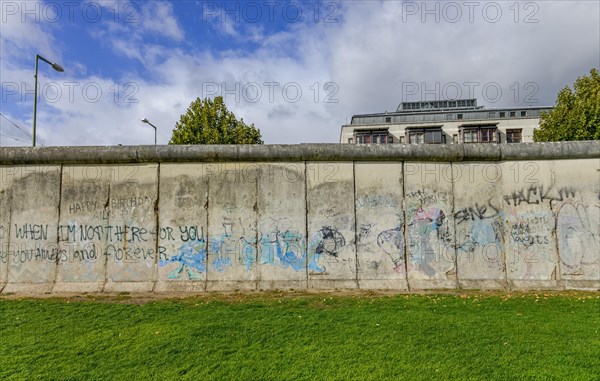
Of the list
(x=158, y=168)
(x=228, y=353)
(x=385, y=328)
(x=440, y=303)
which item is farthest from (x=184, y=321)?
(x=440, y=303)

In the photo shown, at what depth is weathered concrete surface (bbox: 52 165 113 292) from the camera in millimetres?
8078

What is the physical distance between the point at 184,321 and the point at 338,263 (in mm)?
3535

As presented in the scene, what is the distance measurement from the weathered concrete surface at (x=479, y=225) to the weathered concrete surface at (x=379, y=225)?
1.27m

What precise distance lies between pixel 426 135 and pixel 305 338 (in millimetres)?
54173

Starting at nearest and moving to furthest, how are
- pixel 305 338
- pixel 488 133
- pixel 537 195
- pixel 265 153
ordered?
pixel 305 338, pixel 537 195, pixel 265 153, pixel 488 133

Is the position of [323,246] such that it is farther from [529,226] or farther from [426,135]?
[426,135]

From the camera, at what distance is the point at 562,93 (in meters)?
24.3

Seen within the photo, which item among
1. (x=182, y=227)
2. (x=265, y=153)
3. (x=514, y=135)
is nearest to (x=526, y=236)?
(x=265, y=153)

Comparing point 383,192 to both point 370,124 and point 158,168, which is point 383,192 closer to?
point 158,168

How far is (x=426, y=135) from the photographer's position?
54.8 meters

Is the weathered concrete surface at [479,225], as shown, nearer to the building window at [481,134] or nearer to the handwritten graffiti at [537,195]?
the handwritten graffiti at [537,195]

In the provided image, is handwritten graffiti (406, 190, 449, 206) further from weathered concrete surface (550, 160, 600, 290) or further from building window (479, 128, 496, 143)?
building window (479, 128, 496, 143)

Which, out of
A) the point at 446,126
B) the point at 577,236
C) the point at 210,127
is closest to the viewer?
the point at 577,236

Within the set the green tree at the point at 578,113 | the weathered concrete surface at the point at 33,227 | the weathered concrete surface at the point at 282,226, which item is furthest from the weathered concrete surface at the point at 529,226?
the green tree at the point at 578,113
